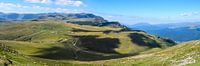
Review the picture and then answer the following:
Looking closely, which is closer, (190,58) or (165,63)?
(190,58)

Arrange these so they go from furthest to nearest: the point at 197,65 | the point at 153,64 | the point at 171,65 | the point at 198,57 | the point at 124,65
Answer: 1. the point at 124,65
2. the point at 153,64
3. the point at 171,65
4. the point at 198,57
5. the point at 197,65

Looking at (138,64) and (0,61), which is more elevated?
(0,61)

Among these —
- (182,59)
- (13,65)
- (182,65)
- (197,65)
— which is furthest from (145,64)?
(13,65)

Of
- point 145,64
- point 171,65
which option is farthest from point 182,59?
point 145,64

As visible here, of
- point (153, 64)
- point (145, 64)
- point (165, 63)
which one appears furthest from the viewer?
point (145, 64)

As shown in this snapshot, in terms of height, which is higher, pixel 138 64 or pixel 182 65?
pixel 182 65

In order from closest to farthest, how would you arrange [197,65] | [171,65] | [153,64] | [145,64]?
[197,65] → [171,65] → [153,64] → [145,64]

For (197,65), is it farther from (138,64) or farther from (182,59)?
(138,64)

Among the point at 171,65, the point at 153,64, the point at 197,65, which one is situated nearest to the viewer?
the point at 197,65

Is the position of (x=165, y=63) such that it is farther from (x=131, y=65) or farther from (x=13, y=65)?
(x=13, y=65)
